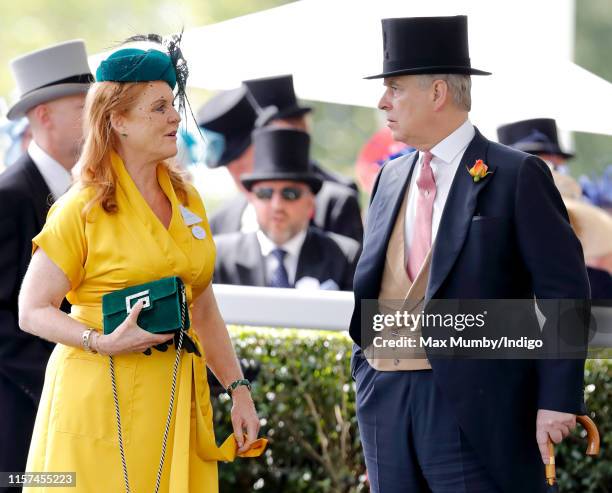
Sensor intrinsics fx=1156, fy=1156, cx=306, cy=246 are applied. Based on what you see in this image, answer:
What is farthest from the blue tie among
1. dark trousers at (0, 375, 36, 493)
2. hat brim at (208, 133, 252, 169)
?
dark trousers at (0, 375, 36, 493)

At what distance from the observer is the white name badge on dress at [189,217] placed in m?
3.39

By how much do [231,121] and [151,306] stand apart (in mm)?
4210

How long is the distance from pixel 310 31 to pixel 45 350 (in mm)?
2845

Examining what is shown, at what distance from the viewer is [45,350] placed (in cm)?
416

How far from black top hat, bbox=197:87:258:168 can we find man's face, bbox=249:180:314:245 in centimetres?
43

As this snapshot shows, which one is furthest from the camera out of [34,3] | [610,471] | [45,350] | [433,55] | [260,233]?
[34,3]

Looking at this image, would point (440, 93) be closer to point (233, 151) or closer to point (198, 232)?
point (198, 232)

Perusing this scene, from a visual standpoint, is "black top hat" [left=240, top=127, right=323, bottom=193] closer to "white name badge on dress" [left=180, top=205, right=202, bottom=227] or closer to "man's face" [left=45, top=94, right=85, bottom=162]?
"man's face" [left=45, top=94, right=85, bottom=162]

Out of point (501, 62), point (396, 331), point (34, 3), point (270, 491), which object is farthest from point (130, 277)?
point (34, 3)

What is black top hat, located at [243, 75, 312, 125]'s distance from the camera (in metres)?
6.85

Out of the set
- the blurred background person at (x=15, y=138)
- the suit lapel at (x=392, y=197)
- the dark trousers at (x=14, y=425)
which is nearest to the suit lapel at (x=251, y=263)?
the blurred background person at (x=15, y=138)

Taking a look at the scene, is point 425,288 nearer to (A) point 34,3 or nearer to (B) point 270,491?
(B) point 270,491

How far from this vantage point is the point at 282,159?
6.80 metres

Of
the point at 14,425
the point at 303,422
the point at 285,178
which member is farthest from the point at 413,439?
the point at 285,178
